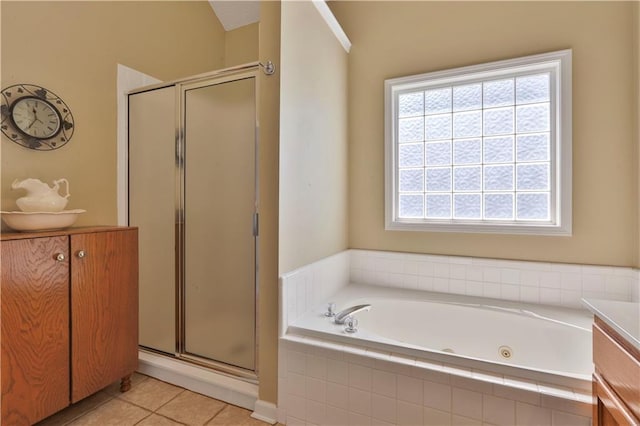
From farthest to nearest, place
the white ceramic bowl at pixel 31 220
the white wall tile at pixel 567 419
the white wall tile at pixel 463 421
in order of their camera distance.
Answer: the white ceramic bowl at pixel 31 220, the white wall tile at pixel 463 421, the white wall tile at pixel 567 419

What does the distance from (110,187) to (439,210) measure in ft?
7.84

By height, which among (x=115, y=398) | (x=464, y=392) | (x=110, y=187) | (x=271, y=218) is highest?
(x=110, y=187)

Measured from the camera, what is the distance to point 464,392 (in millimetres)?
1186

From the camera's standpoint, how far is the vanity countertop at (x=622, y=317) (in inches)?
30.2

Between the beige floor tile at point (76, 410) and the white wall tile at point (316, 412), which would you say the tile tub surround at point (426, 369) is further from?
the beige floor tile at point (76, 410)

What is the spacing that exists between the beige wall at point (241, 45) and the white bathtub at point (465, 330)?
2.45m

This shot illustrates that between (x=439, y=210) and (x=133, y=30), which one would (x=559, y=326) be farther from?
(x=133, y=30)

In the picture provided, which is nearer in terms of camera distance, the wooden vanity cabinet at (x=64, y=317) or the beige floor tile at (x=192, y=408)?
the wooden vanity cabinet at (x=64, y=317)

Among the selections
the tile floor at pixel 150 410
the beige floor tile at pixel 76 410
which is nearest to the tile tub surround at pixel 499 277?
the tile floor at pixel 150 410

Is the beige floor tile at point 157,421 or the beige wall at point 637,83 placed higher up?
the beige wall at point 637,83

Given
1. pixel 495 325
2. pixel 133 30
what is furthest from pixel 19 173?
pixel 495 325

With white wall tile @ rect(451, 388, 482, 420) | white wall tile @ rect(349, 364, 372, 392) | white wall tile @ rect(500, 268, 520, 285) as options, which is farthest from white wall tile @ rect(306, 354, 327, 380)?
white wall tile @ rect(500, 268, 520, 285)

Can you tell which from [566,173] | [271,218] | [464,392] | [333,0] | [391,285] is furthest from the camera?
[333,0]

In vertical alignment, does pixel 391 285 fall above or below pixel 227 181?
below
